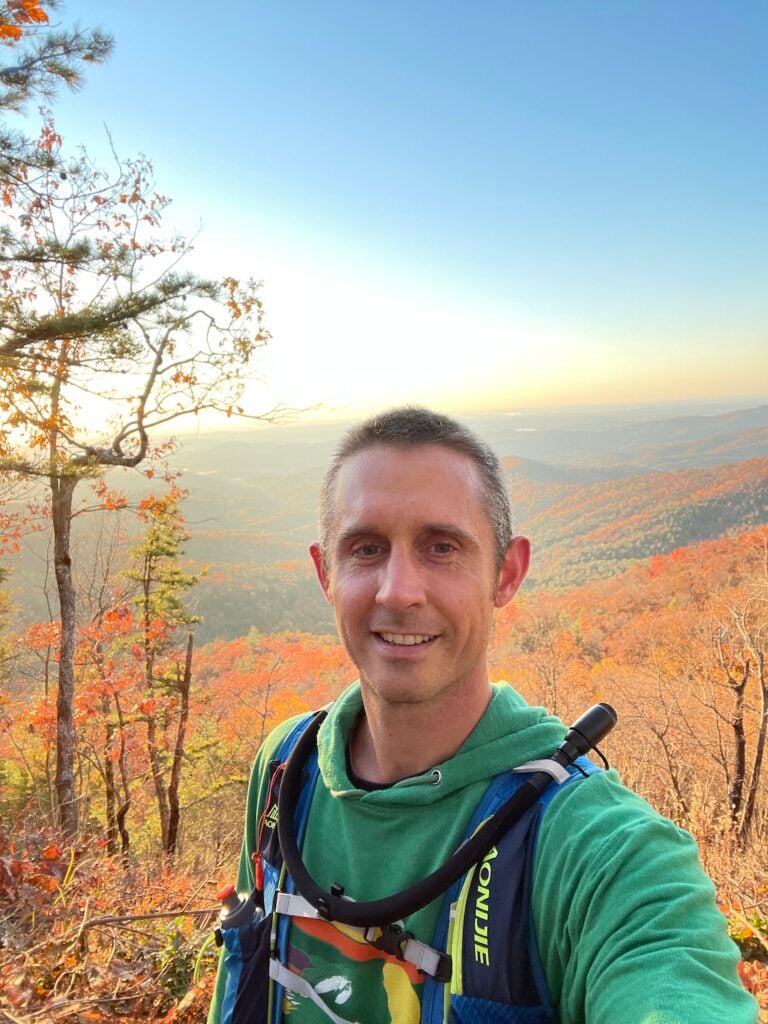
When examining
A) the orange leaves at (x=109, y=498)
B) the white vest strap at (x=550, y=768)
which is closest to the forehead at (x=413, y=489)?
the white vest strap at (x=550, y=768)

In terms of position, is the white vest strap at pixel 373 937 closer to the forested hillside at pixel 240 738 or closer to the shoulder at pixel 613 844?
the shoulder at pixel 613 844

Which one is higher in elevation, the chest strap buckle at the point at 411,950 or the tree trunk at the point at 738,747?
the chest strap buckle at the point at 411,950

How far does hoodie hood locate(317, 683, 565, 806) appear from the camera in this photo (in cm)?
129

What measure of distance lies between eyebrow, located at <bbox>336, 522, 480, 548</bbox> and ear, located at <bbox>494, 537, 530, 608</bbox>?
196 millimetres

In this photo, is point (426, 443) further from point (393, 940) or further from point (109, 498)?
point (109, 498)

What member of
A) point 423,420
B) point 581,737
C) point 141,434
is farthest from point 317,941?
point 141,434

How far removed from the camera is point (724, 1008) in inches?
35.0

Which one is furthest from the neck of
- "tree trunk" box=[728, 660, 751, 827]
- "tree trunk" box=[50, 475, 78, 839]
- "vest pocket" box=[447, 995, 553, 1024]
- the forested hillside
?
"tree trunk" box=[728, 660, 751, 827]

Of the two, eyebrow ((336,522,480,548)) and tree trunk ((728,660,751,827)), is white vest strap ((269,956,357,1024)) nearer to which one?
eyebrow ((336,522,480,548))

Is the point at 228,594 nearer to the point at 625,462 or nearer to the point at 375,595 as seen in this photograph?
the point at 375,595

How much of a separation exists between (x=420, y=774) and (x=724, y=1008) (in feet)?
2.19

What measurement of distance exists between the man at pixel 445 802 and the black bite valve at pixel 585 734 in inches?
2.4

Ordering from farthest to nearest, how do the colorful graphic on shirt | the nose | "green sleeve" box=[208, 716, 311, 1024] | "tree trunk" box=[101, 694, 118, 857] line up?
"tree trunk" box=[101, 694, 118, 857]
"green sleeve" box=[208, 716, 311, 1024]
the nose
the colorful graphic on shirt

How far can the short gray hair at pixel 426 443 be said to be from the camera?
5.08 feet
